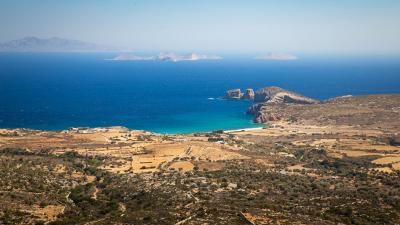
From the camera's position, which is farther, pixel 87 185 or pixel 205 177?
pixel 205 177

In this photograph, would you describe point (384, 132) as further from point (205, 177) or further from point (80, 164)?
point (80, 164)

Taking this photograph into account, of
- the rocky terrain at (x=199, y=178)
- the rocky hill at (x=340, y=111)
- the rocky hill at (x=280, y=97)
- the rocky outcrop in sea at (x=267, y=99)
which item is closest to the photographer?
the rocky terrain at (x=199, y=178)

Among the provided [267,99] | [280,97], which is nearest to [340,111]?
[280,97]

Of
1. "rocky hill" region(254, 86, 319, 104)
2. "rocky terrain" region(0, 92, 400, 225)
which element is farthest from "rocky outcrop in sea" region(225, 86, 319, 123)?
"rocky terrain" region(0, 92, 400, 225)

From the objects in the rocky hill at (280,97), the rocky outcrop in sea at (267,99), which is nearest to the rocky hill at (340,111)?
the rocky outcrop in sea at (267,99)

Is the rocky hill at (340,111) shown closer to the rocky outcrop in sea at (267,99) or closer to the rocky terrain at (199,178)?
the rocky outcrop in sea at (267,99)

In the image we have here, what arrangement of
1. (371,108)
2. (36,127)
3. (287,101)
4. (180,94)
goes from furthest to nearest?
(180,94) < (287,101) < (371,108) < (36,127)

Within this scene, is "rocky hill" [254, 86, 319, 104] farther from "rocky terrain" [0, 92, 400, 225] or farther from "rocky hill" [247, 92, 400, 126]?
"rocky terrain" [0, 92, 400, 225]

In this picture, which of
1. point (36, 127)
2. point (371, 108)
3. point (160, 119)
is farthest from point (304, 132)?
point (36, 127)

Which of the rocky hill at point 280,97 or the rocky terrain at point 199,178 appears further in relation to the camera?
the rocky hill at point 280,97
